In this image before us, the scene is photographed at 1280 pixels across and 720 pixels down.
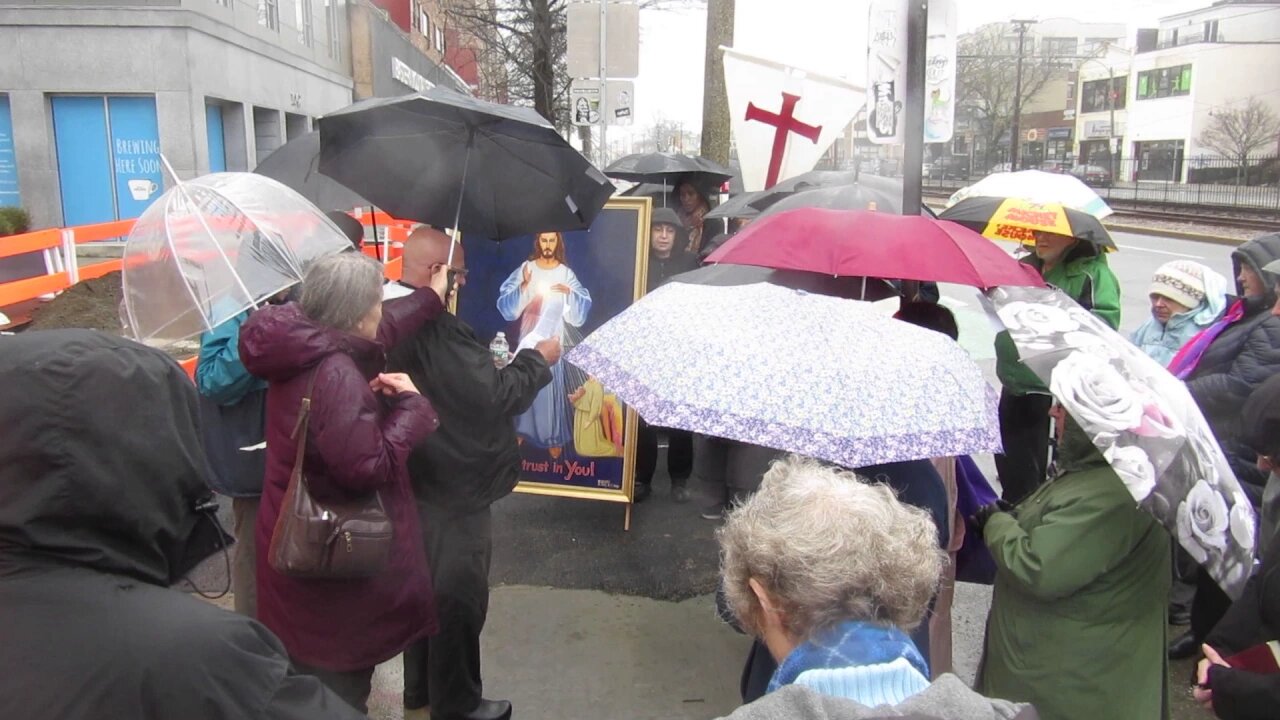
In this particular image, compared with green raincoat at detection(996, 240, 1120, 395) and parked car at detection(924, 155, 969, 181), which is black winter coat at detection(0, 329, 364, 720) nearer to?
green raincoat at detection(996, 240, 1120, 395)

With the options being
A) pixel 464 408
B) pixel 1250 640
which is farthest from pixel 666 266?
pixel 1250 640

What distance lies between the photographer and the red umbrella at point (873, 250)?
291 centimetres

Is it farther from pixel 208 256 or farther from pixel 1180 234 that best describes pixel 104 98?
pixel 1180 234

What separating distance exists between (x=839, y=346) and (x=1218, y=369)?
2.57 m

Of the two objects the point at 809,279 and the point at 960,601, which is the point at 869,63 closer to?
the point at 809,279

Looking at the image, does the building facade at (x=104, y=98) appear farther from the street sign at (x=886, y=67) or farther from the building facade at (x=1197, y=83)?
the building facade at (x=1197, y=83)

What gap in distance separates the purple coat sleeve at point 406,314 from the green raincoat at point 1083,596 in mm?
1806

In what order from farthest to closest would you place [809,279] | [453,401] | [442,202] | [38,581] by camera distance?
1. [442,202]
2. [809,279]
3. [453,401]
4. [38,581]

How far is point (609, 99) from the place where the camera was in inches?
443

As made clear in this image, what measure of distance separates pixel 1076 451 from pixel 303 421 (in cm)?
202

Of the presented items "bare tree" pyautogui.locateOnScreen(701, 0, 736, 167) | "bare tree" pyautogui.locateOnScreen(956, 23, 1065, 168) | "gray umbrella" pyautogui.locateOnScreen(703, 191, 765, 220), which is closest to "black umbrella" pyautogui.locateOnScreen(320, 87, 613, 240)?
"gray umbrella" pyautogui.locateOnScreen(703, 191, 765, 220)

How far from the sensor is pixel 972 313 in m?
13.1

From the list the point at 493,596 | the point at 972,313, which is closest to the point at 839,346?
the point at 493,596

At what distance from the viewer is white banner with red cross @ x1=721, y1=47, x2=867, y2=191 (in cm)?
535
